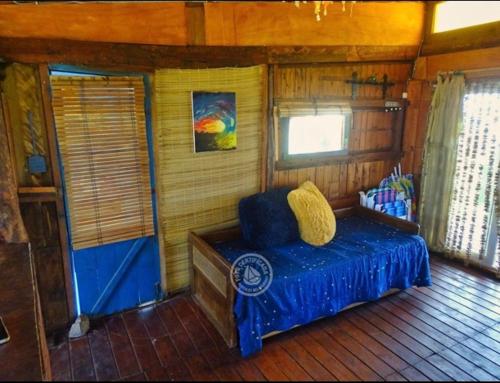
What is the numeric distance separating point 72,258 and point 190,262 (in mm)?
871

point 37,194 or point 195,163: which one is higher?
point 195,163

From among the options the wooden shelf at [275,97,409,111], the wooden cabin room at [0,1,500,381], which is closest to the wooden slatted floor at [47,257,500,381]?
the wooden cabin room at [0,1,500,381]

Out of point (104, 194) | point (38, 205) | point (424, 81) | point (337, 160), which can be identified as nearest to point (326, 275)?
point (337, 160)

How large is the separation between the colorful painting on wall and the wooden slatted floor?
1.30 metres

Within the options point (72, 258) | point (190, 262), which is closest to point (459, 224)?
point (190, 262)

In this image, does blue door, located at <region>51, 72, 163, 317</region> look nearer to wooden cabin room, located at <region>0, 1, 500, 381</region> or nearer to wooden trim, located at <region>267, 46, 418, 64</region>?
wooden cabin room, located at <region>0, 1, 500, 381</region>

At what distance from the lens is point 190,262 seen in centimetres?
289

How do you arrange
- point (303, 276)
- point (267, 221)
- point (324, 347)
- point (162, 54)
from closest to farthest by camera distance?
point (324, 347) → point (303, 276) → point (162, 54) → point (267, 221)

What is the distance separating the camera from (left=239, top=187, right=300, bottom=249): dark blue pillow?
9.02 feet

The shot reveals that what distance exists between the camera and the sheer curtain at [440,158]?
10.9 ft

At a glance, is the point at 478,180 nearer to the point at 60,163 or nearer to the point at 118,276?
the point at 118,276

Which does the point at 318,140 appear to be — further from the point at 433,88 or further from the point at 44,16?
the point at 44,16

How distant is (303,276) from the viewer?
7.86 ft
